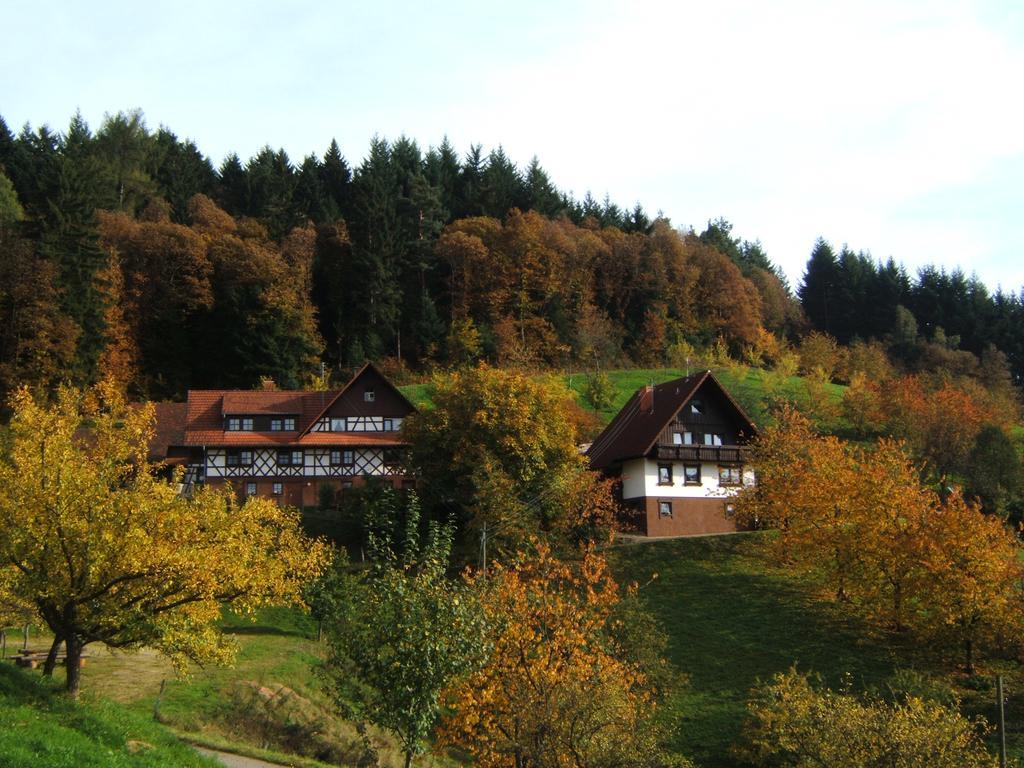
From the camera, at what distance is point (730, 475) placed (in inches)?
2026

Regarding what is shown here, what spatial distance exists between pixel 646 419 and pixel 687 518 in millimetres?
5946

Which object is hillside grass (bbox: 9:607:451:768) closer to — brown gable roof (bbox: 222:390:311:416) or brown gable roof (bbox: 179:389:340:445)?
brown gable roof (bbox: 179:389:340:445)

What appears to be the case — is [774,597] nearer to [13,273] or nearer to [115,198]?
[13,273]

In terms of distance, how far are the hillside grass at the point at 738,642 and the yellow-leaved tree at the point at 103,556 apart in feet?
48.3

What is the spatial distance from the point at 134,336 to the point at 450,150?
4661 centimetres

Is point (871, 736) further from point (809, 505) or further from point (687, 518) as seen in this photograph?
point (687, 518)

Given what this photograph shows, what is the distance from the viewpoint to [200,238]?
8119cm

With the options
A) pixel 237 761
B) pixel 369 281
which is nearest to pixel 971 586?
pixel 237 761

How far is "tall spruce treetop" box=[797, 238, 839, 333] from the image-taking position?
113 meters

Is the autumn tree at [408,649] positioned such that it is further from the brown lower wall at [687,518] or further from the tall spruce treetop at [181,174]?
the tall spruce treetop at [181,174]

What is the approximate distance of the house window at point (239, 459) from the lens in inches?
2306

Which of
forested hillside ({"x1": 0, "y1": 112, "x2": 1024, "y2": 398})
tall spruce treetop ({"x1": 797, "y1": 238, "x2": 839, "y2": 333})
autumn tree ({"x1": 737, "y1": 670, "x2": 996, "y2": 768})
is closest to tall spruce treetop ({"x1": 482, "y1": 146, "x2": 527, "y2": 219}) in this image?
forested hillside ({"x1": 0, "y1": 112, "x2": 1024, "y2": 398})

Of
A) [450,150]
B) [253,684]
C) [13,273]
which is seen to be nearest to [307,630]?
[253,684]

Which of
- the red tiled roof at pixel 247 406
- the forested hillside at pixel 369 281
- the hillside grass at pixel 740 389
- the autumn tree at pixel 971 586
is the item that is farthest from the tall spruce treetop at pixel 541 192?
the autumn tree at pixel 971 586
